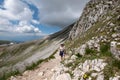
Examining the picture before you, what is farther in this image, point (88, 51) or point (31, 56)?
point (31, 56)

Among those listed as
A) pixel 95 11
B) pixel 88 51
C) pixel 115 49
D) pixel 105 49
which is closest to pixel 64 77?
pixel 88 51

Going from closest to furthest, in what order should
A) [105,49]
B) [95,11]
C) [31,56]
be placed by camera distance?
[105,49]
[95,11]
[31,56]

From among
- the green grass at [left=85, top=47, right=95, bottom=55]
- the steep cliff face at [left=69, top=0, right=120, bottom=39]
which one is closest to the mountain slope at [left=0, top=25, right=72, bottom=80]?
the green grass at [left=85, top=47, right=95, bottom=55]

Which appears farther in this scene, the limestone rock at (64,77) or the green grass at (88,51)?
the green grass at (88,51)

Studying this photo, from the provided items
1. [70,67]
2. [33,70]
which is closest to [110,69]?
[70,67]

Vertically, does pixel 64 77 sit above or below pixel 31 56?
below

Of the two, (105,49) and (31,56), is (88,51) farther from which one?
(31,56)

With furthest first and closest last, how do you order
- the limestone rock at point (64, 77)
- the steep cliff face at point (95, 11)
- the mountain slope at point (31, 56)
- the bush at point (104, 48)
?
the steep cliff face at point (95, 11)
the mountain slope at point (31, 56)
the bush at point (104, 48)
the limestone rock at point (64, 77)

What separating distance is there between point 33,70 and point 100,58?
12.0 meters

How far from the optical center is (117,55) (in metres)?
19.7

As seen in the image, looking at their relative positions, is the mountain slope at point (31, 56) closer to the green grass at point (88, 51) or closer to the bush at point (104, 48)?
the green grass at point (88, 51)

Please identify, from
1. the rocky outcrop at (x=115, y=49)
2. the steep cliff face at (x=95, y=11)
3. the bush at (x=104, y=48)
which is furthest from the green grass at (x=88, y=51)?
the steep cliff face at (x=95, y=11)

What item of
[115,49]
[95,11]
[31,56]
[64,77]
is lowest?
[64,77]

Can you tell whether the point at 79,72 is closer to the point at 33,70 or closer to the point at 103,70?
the point at 103,70
